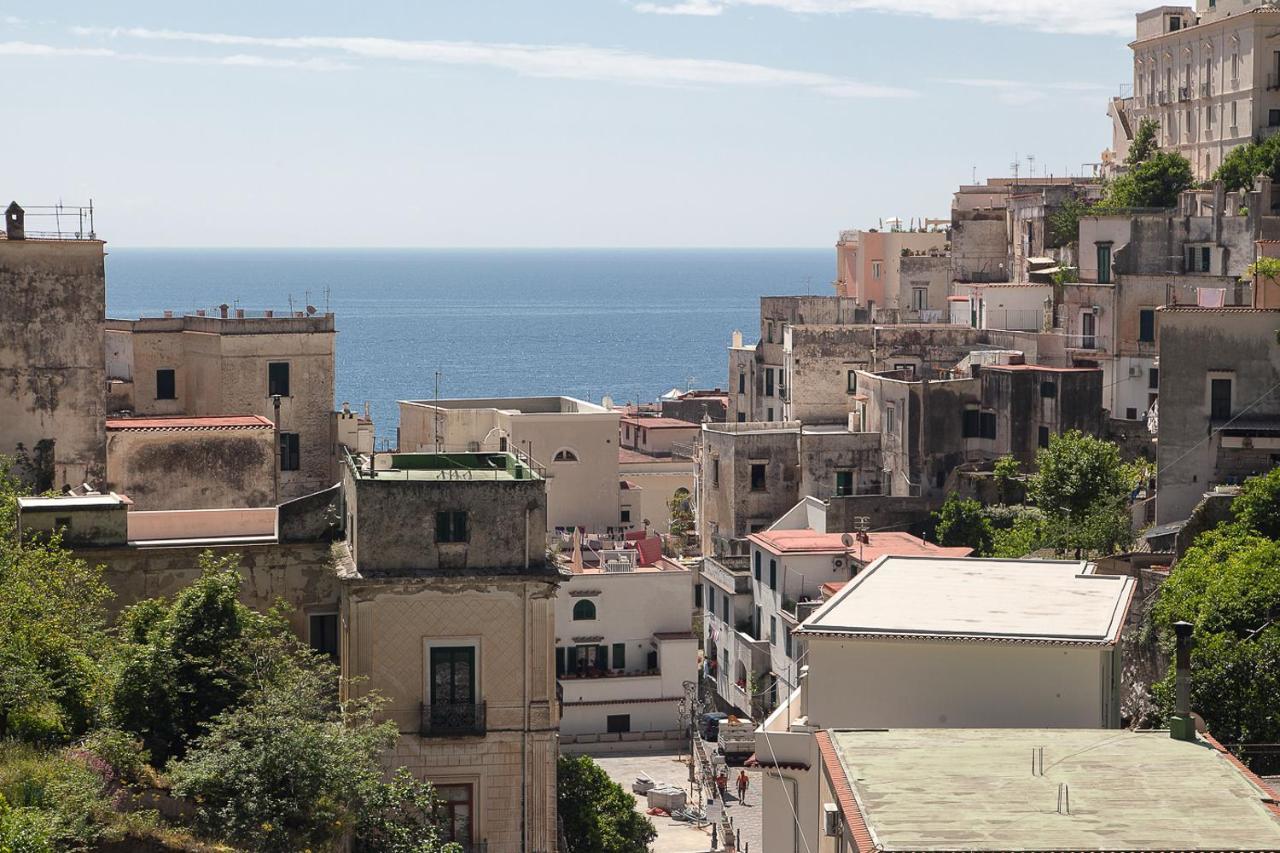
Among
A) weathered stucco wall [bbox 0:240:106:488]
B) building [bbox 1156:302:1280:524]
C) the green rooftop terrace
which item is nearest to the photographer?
the green rooftop terrace

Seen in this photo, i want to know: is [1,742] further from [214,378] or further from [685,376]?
[685,376]

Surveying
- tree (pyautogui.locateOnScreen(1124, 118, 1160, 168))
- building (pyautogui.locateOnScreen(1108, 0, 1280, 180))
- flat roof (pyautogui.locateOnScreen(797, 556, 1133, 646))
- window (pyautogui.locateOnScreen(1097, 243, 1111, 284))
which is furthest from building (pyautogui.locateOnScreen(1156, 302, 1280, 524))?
building (pyautogui.locateOnScreen(1108, 0, 1280, 180))

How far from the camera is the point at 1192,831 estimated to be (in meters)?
18.9

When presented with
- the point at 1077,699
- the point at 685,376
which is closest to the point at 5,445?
the point at 1077,699

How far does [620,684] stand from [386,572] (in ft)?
74.0

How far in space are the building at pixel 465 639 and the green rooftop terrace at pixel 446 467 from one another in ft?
2.05

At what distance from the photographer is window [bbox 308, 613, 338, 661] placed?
2889cm

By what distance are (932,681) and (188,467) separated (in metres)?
21.1

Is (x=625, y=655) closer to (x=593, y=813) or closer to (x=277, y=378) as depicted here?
(x=277, y=378)

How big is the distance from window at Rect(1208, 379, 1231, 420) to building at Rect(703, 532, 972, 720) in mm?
6061

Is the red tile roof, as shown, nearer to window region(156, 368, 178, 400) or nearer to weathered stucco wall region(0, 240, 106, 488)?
weathered stucco wall region(0, 240, 106, 488)

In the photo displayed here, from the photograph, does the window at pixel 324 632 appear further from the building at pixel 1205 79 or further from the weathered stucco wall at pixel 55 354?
the building at pixel 1205 79

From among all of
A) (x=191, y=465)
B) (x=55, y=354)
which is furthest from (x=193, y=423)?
(x=55, y=354)

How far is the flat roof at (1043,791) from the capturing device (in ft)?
61.4
